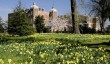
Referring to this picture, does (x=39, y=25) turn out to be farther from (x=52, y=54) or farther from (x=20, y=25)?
(x=52, y=54)

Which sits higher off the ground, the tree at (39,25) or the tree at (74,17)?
the tree at (74,17)

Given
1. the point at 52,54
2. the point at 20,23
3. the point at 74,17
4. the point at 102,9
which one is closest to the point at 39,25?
the point at 102,9

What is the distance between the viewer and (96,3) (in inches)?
2628

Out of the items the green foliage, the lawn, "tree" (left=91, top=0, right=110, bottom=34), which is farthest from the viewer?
"tree" (left=91, top=0, right=110, bottom=34)

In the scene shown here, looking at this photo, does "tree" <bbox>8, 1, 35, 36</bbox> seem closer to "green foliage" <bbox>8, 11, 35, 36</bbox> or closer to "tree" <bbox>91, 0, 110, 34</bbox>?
"green foliage" <bbox>8, 11, 35, 36</bbox>

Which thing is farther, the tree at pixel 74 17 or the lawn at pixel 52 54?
the tree at pixel 74 17

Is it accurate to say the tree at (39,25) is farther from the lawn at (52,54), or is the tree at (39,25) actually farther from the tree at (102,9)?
the lawn at (52,54)

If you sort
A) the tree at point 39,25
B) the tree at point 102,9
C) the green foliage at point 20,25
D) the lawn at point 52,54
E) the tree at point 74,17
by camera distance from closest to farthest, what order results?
the lawn at point 52,54, the tree at point 74,17, the green foliage at point 20,25, the tree at point 102,9, the tree at point 39,25

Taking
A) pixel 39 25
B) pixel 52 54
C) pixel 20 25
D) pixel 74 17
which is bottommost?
pixel 39 25

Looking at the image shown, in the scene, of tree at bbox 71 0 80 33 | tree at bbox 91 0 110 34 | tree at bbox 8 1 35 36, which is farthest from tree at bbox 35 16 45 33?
tree at bbox 71 0 80 33

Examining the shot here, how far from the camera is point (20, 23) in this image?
113 ft

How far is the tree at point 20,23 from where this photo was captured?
31.7m

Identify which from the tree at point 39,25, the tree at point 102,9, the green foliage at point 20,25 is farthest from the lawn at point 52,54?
the tree at point 39,25

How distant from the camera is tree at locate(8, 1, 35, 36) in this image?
31.7 meters
